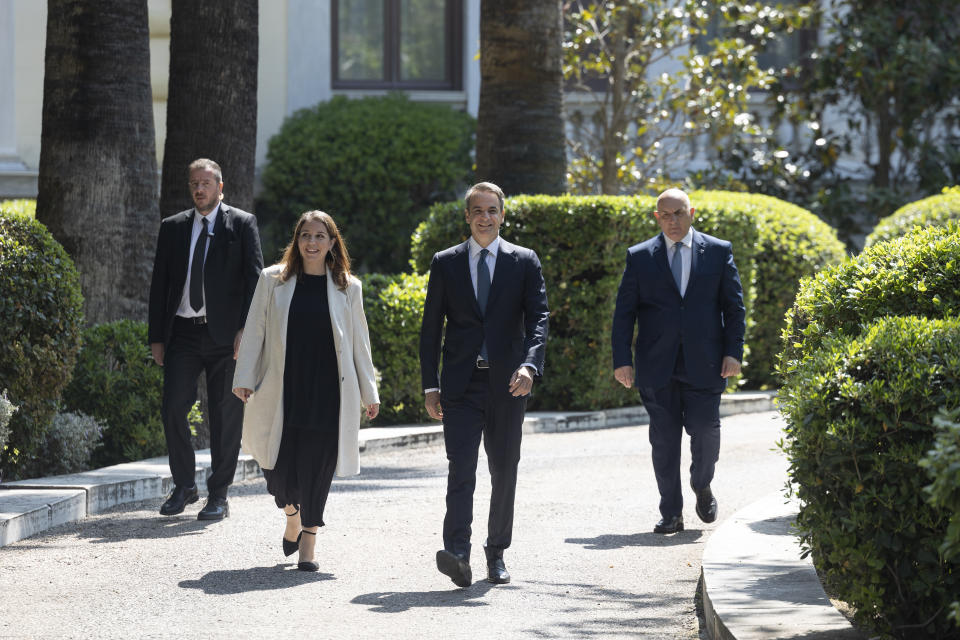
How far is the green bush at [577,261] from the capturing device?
1398 centimetres

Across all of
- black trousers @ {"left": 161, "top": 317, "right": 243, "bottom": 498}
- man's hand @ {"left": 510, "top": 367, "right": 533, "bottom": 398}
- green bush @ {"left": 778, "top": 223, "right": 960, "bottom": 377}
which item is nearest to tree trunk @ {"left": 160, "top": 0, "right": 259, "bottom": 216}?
black trousers @ {"left": 161, "top": 317, "right": 243, "bottom": 498}

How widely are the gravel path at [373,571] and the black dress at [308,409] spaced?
0.42 metres

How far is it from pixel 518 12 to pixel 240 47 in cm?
369

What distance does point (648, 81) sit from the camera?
2055 centimetres

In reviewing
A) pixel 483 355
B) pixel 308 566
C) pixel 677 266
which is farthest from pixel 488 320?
pixel 677 266

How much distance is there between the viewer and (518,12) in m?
14.5

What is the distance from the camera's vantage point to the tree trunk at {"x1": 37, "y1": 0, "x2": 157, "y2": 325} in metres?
11.1

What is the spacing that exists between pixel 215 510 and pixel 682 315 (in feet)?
9.93

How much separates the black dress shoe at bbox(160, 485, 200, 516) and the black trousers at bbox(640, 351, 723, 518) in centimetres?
284

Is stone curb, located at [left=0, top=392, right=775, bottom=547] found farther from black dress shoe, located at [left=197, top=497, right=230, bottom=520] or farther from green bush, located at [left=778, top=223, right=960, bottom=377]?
green bush, located at [left=778, top=223, right=960, bottom=377]

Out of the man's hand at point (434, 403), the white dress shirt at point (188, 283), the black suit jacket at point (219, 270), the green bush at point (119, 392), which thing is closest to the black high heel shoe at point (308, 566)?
the man's hand at point (434, 403)

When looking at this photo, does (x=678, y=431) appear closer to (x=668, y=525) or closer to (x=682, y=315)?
(x=668, y=525)

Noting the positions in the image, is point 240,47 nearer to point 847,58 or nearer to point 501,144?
point 501,144

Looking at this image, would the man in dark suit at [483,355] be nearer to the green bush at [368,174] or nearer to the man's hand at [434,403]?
the man's hand at [434,403]
